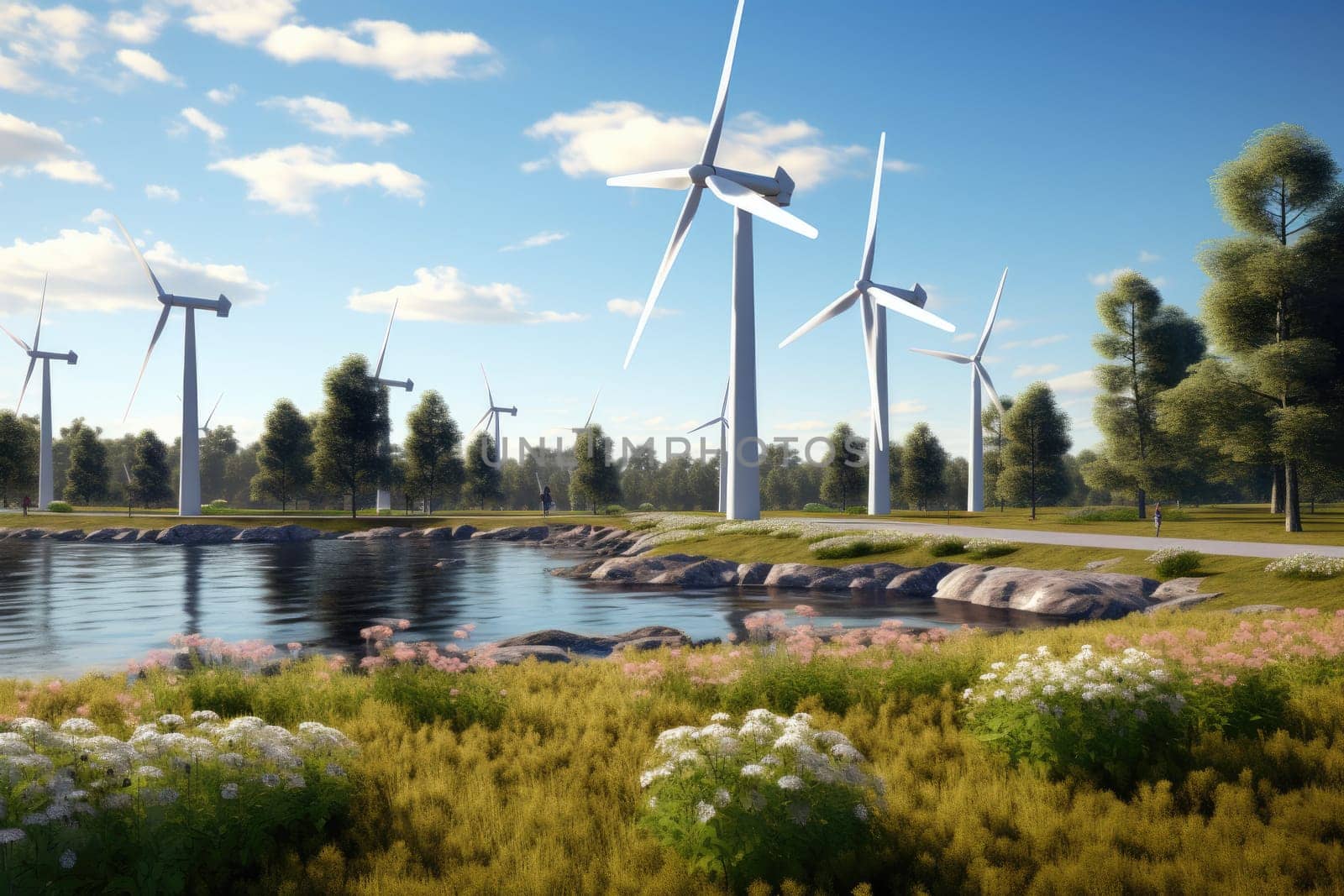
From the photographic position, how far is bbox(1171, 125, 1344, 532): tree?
35625 mm

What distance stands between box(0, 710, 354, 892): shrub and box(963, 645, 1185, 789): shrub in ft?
22.3

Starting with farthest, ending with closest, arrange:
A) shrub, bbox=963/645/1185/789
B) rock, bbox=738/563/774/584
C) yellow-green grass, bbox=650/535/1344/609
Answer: rock, bbox=738/563/774/584
yellow-green grass, bbox=650/535/1344/609
shrub, bbox=963/645/1185/789

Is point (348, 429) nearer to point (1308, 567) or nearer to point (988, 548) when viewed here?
point (988, 548)

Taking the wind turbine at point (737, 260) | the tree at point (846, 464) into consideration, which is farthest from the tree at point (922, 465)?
the wind turbine at point (737, 260)

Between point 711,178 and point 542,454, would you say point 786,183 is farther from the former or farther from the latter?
point 542,454

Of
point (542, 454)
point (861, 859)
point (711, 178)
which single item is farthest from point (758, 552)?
point (542, 454)

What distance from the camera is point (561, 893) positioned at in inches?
251

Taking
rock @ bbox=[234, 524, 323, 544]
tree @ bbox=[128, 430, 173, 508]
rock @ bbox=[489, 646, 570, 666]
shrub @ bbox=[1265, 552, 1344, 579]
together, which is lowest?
rock @ bbox=[234, 524, 323, 544]

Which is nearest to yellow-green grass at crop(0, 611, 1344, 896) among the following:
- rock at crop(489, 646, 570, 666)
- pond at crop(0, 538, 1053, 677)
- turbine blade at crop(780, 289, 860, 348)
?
rock at crop(489, 646, 570, 666)

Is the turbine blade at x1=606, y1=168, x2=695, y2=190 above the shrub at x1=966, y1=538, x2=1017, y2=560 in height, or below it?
above

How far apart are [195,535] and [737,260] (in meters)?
48.6

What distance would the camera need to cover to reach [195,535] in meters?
66.1

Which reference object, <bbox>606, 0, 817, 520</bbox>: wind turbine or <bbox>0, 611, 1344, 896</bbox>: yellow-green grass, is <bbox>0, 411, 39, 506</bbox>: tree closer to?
<bbox>606, 0, 817, 520</bbox>: wind turbine

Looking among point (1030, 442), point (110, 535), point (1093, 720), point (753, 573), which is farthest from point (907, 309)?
point (110, 535)
